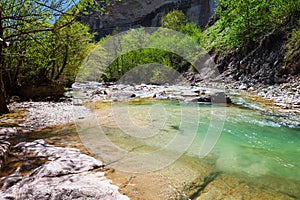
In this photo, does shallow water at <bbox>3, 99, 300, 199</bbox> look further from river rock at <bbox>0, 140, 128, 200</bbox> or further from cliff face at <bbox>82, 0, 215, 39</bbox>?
cliff face at <bbox>82, 0, 215, 39</bbox>

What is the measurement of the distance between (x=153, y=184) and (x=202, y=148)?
1789 millimetres

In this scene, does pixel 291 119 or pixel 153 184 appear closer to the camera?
pixel 153 184

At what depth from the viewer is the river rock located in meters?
2.39

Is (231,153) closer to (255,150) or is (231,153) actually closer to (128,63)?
(255,150)

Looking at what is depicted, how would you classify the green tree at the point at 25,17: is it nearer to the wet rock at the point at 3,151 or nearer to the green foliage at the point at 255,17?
the wet rock at the point at 3,151

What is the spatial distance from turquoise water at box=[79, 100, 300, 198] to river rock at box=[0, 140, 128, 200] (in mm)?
925

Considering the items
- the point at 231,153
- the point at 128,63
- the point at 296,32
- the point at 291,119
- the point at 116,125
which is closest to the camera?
the point at 231,153

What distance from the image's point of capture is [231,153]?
4086 mm

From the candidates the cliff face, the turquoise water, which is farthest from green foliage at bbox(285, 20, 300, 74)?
the cliff face

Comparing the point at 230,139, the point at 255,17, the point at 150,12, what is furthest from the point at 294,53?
the point at 150,12

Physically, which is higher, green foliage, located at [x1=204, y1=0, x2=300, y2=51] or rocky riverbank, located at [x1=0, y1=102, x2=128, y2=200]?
green foliage, located at [x1=204, y1=0, x2=300, y2=51]

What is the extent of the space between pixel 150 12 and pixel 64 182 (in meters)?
74.9

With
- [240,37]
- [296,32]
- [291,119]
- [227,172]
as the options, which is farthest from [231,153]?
[240,37]

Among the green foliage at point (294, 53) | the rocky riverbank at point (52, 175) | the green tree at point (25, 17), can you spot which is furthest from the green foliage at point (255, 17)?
the rocky riverbank at point (52, 175)
